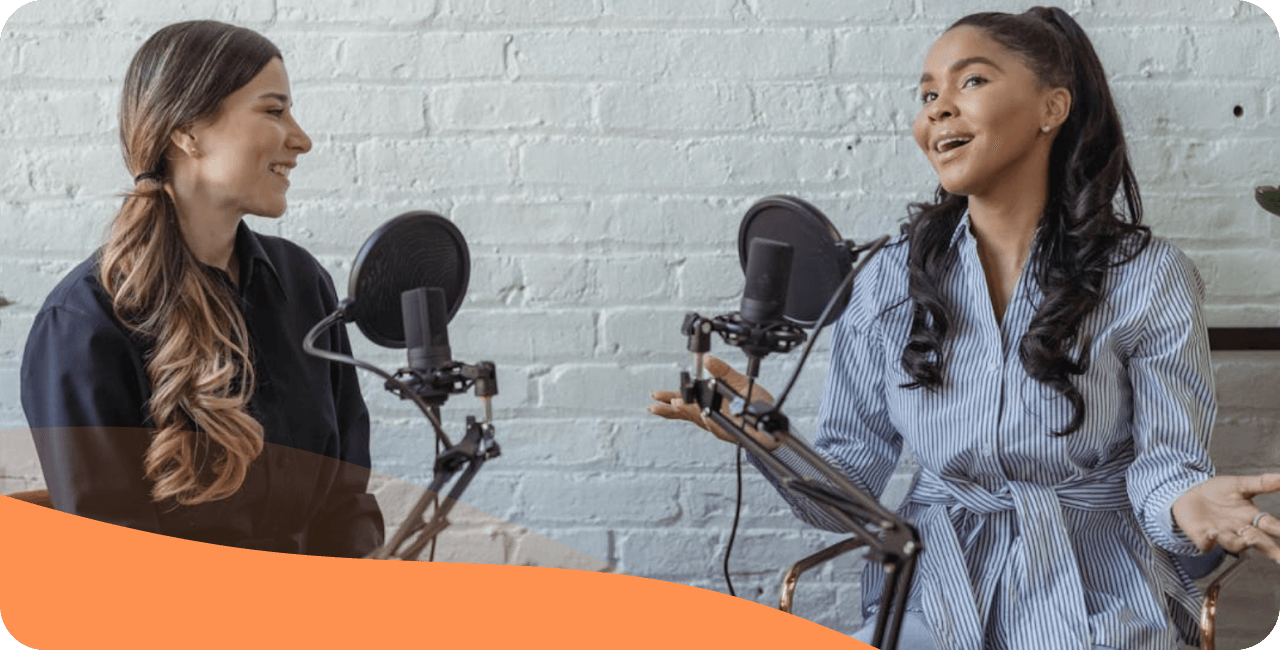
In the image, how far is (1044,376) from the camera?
4.30ft

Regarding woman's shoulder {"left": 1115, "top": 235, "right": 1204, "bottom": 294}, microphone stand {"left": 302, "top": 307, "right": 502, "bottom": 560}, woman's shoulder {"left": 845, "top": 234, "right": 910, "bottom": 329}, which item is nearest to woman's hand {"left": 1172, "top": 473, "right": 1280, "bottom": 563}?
woman's shoulder {"left": 1115, "top": 235, "right": 1204, "bottom": 294}

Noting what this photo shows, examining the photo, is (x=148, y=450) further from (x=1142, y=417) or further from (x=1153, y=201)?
(x=1153, y=201)

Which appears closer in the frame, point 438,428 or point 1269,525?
point 438,428

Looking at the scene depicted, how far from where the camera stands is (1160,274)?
1335 millimetres

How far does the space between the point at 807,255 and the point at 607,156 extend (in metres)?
0.69

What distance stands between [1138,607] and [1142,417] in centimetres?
21

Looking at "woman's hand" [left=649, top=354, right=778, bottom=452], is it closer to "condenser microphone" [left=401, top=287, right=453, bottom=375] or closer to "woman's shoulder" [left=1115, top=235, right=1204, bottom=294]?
"condenser microphone" [left=401, top=287, right=453, bottom=375]

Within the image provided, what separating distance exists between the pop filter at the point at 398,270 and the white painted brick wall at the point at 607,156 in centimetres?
57

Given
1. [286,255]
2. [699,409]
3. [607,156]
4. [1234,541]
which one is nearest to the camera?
[699,409]

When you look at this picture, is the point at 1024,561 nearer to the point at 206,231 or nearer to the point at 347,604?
the point at 347,604

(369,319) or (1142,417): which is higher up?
(369,319)

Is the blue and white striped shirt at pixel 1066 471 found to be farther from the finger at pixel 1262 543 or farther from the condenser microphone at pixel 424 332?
the condenser microphone at pixel 424 332

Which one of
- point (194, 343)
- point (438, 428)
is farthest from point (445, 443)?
point (194, 343)

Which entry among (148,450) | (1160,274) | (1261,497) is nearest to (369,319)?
(148,450)
